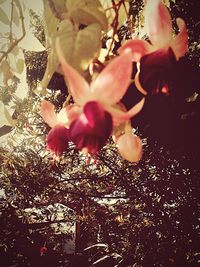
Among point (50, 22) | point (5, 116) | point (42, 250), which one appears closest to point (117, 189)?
point (42, 250)

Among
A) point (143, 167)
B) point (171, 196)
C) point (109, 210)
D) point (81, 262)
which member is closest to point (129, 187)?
point (143, 167)

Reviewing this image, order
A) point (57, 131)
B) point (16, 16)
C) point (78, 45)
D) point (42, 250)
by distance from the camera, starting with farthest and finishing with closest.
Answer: point (42, 250), point (16, 16), point (57, 131), point (78, 45)

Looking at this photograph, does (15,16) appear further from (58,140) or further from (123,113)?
(123,113)

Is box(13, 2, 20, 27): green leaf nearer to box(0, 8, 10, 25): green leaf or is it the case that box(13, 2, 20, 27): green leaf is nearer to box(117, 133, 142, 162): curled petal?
box(0, 8, 10, 25): green leaf

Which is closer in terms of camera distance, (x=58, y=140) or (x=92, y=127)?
(x=92, y=127)

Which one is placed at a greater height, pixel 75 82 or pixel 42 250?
pixel 42 250

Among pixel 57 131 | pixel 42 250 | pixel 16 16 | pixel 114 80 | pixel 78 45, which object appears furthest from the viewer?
pixel 42 250

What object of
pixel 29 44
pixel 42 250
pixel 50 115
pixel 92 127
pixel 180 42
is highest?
pixel 42 250
